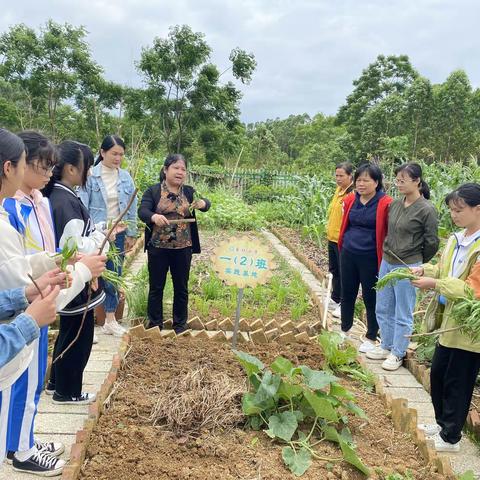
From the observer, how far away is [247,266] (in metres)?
3.57

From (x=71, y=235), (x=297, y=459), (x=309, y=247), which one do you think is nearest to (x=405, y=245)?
(x=297, y=459)

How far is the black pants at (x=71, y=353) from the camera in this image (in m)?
2.92

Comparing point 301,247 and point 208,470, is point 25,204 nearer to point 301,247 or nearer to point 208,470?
point 208,470

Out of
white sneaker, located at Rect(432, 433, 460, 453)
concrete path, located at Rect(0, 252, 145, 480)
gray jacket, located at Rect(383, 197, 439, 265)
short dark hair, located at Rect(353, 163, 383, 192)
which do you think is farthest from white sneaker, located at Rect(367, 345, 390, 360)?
concrete path, located at Rect(0, 252, 145, 480)

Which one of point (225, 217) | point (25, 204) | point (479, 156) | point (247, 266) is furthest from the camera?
point (479, 156)

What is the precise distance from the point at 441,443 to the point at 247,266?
5.72 feet

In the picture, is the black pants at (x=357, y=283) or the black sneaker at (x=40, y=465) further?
the black pants at (x=357, y=283)

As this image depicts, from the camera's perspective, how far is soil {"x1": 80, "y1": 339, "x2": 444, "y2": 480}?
228 cm

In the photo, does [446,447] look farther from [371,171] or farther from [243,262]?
[371,171]

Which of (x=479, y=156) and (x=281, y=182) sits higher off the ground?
(x=479, y=156)

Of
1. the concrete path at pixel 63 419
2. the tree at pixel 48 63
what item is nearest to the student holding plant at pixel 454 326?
the concrete path at pixel 63 419

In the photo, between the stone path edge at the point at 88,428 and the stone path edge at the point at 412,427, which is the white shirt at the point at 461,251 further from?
the stone path edge at the point at 88,428

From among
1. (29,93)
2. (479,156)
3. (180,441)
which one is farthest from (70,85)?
(479,156)

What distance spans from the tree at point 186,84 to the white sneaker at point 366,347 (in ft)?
43.4
